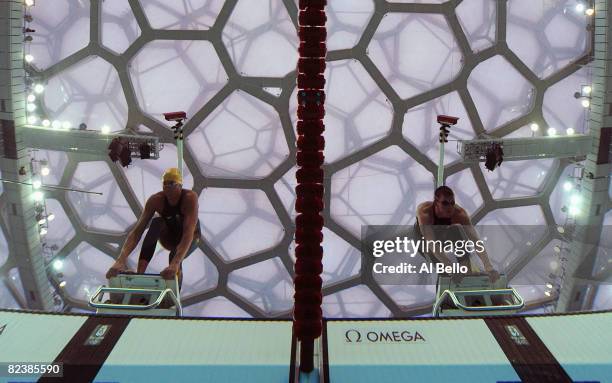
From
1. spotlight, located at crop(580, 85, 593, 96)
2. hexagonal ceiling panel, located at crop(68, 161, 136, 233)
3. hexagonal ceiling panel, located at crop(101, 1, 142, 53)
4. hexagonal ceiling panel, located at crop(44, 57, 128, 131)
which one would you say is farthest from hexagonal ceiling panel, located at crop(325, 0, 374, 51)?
hexagonal ceiling panel, located at crop(68, 161, 136, 233)

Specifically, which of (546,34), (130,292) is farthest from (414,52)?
(130,292)

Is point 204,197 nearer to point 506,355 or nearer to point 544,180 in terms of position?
point 544,180

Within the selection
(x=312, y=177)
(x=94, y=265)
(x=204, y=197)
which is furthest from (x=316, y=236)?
(x=94, y=265)

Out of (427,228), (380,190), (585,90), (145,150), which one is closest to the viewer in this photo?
(427,228)

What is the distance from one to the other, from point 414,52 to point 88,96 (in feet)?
Answer: 24.8

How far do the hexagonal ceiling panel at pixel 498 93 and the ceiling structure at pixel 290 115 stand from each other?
1.3 inches

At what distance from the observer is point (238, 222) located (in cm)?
1306

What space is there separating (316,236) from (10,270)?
12.0 meters

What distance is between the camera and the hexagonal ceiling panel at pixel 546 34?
1114cm

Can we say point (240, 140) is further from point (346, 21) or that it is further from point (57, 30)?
point (57, 30)

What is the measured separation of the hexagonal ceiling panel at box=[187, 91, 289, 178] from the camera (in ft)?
39.2

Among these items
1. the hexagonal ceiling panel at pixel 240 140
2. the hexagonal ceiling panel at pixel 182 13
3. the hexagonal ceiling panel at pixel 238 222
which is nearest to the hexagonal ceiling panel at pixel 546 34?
the hexagonal ceiling panel at pixel 240 140

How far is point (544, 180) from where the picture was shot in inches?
497

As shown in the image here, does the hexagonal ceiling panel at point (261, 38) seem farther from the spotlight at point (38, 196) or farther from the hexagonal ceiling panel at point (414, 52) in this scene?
the spotlight at point (38, 196)
